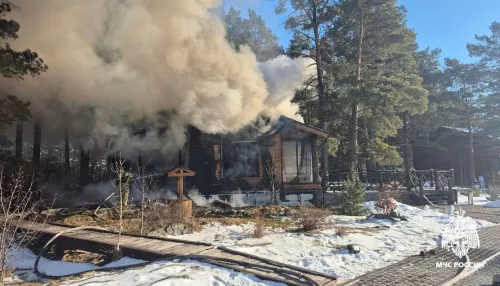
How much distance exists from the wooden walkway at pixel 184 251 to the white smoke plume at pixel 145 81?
7.14 metres

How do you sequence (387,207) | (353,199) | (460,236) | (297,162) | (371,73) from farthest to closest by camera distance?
(371,73) → (297,162) → (353,199) → (387,207) → (460,236)

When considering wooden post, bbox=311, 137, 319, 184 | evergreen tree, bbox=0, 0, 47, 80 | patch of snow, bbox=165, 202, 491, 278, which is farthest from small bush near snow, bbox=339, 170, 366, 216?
evergreen tree, bbox=0, 0, 47, 80

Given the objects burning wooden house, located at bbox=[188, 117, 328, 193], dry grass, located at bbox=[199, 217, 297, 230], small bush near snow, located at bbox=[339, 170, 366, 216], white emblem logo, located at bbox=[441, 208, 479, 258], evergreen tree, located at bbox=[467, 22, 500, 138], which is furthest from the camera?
evergreen tree, located at bbox=[467, 22, 500, 138]

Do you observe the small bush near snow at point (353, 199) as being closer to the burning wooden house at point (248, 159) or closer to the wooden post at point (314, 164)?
the burning wooden house at point (248, 159)

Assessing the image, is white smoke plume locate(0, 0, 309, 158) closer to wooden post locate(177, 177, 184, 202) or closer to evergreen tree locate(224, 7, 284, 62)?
wooden post locate(177, 177, 184, 202)

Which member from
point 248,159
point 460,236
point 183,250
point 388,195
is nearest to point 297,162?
point 248,159

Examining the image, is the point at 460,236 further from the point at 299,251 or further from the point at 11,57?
the point at 11,57

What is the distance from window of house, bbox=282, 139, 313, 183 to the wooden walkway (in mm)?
9525

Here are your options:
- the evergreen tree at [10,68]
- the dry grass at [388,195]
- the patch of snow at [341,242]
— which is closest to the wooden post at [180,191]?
the patch of snow at [341,242]

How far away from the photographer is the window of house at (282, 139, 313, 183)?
16516mm

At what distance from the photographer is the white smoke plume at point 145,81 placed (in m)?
14.9

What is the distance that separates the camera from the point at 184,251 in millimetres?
6648

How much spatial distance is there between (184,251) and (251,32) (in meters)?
31.6

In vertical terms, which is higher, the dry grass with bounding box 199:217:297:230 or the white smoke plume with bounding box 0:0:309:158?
the white smoke plume with bounding box 0:0:309:158
